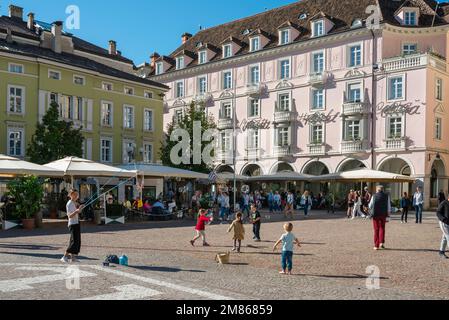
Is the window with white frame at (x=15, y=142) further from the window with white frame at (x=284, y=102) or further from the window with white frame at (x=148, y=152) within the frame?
the window with white frame at (x=284, y=102)

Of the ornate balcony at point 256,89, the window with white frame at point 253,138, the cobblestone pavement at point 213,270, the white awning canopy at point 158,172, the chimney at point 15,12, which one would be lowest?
the cobblestone pavement at point 213,270

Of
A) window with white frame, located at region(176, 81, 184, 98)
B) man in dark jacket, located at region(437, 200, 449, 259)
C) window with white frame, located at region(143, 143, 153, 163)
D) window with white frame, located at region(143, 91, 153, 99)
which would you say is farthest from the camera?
window with white frame, located at region(176, 81, 184, 98)

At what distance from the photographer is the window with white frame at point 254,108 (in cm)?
5331

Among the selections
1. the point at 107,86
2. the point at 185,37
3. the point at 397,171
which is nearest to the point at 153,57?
the point at 185,37

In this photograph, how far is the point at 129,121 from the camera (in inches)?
1774

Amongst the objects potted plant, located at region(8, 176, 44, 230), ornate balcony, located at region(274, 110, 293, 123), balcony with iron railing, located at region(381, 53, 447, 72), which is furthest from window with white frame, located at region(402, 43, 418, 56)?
Result: potted plant, located at region(8, 176, 44, 230)

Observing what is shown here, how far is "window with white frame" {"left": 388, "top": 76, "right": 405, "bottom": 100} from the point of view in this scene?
43812mm

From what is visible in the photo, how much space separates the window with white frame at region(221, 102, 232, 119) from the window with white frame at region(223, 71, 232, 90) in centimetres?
165

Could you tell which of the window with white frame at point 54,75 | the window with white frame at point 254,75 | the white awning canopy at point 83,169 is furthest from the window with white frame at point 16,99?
the window with white frame at point 254,75

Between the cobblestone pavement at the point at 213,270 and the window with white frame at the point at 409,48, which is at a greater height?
the window with white frame at the point at 409,48

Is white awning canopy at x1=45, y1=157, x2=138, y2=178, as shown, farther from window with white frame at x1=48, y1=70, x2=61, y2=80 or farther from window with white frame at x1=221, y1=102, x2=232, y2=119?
window with white frame at x1=221, y1=102, x2=232, y2=119

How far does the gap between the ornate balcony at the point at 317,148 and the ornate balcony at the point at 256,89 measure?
24.0 ft

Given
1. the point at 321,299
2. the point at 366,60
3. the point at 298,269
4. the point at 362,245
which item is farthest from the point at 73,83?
the point at 321,299

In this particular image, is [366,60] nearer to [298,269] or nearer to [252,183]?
[252,183]
